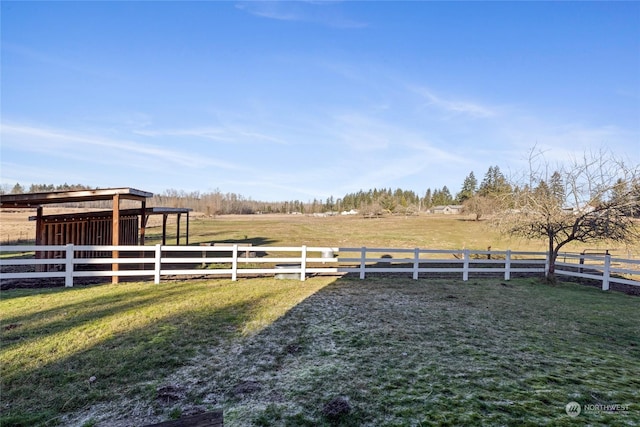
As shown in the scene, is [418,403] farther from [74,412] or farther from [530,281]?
[530,281]

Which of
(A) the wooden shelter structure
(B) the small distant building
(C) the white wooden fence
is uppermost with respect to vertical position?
(B) the small distant building

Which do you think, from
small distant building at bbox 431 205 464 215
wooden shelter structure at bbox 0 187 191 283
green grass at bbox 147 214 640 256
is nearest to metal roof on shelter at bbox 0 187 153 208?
wooden shelter structure at bbox 0 187 191 283

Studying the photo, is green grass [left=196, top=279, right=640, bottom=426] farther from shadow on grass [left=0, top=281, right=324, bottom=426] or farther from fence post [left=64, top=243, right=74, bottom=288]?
fence post [left=64, top=243, right=74, bottom=288]

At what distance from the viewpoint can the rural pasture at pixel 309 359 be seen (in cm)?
321

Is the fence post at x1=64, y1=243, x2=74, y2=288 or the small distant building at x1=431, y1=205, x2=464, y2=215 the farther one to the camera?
the small distant building at x1=431, y1=205, x2=464, y2=215

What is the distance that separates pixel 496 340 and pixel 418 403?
2.81m

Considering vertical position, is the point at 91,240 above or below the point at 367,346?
above

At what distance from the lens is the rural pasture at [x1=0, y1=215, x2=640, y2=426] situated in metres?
3.21

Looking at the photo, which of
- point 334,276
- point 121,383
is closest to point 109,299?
point 121,383

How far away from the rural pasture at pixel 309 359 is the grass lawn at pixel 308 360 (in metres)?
0.02

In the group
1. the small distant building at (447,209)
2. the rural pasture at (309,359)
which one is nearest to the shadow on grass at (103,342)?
the rural pasture at (309,359)

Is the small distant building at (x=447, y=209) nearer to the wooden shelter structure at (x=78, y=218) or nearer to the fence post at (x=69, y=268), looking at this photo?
the wooden shelter structure at (x=78, y=218)

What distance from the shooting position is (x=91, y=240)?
1186 centimetres

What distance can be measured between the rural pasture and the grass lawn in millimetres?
23
